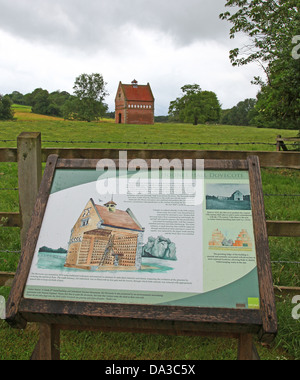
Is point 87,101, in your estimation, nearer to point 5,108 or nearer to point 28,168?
point 5,108

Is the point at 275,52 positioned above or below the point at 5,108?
below

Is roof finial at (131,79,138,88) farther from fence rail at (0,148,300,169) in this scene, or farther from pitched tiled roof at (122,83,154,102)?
fence rail at (0,148,300,169)

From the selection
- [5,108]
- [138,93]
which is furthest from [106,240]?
[138,93]

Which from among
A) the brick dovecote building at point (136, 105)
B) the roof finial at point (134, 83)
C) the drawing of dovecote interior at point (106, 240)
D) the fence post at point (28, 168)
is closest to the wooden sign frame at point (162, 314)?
the drawing of dovecote interior at point (106, 240)

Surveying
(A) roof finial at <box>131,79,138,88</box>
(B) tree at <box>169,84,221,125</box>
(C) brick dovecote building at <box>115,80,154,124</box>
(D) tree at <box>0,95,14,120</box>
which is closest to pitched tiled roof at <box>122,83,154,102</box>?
(C) brick dovecote building at <box>115,80,154,124</box>

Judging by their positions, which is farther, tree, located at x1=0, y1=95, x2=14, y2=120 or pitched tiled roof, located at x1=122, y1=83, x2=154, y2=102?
pitched tiled roof, located at x1=122, y1=83, x2=154, y2=102

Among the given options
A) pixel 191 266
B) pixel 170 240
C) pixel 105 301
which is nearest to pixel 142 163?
pixel 170 240

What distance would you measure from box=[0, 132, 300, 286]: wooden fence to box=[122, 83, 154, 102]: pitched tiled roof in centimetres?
7676

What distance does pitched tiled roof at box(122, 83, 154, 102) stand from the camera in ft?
259

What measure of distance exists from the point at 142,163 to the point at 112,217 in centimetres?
50

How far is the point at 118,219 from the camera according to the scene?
2.59 meters

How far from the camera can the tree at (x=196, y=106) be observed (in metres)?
78.9

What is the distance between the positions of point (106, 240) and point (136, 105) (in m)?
78.4

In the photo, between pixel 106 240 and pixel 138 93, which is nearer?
pixel 106 240
